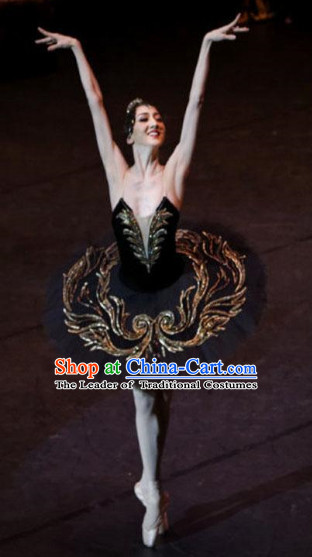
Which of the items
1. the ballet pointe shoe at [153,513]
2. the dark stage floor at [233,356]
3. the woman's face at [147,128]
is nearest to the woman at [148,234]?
the woman's face at [147,128]

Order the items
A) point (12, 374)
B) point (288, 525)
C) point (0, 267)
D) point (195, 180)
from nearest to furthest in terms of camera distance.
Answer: point (288, 525) → point (12, 374) → point (0, 267) → point (195, 180)

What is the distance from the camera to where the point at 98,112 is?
16.5ft

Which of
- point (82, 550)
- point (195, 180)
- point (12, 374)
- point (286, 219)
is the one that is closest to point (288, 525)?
point (82, 550)

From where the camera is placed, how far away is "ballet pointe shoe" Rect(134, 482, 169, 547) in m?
5.23

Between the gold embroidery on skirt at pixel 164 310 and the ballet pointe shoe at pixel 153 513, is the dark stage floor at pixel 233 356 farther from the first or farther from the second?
the gold embroidery on skirt at pixel 164 310

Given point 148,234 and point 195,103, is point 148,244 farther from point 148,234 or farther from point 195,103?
point 195,103

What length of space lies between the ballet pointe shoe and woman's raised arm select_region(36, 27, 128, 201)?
121 cm

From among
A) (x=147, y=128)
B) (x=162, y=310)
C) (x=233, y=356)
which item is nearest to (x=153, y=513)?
(x=162, y=310)

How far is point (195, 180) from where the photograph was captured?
795 cm

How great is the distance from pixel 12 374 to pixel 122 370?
4.95ft

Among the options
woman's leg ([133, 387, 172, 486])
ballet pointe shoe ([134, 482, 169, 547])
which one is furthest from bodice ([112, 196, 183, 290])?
ballet pointe shoe ([134, 482, 169, 547])

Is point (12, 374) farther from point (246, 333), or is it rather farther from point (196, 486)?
point (246, 333)

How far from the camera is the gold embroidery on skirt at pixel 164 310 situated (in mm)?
4992

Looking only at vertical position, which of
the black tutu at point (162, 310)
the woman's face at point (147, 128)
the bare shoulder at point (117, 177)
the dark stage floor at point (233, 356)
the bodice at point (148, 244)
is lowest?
the dark stage floor at point (233, 356)
